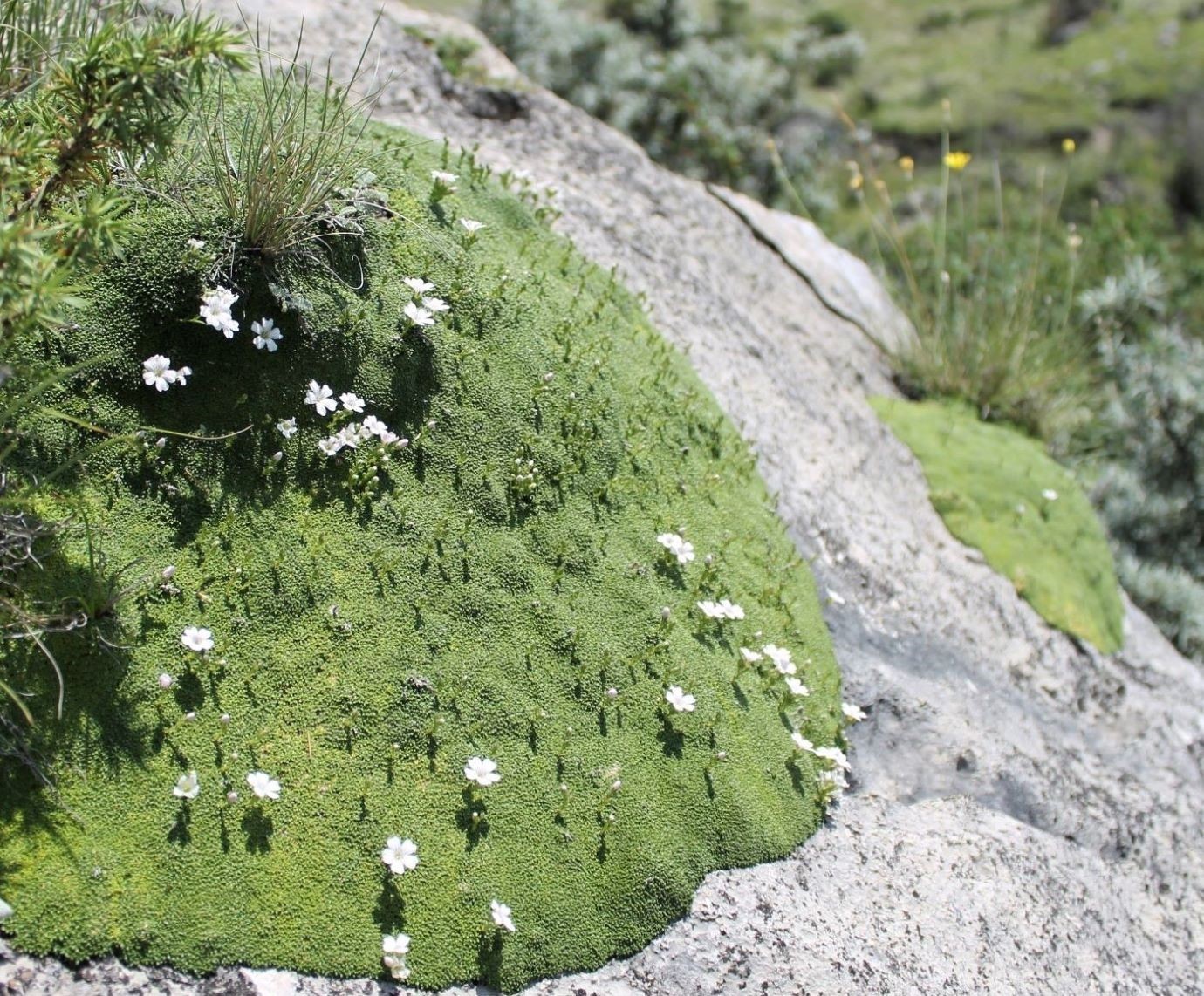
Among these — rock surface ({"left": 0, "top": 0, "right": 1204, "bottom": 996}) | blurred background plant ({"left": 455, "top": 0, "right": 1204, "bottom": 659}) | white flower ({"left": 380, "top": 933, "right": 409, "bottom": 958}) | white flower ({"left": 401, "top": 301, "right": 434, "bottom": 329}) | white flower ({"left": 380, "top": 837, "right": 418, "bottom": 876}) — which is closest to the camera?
white flower ({"left": 380, "top": 933, "right": 409, "bottom": 958})

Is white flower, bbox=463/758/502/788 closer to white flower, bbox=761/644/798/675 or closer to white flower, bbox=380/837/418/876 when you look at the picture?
white flower, bbox=380/837/418/876

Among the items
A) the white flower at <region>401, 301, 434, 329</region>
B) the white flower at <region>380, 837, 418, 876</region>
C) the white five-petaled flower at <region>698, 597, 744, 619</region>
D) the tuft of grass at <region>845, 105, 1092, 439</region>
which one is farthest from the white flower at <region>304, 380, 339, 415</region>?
the tuft of grass at <region>845, 105, 1092, 439</region>

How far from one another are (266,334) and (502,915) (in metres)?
2.57

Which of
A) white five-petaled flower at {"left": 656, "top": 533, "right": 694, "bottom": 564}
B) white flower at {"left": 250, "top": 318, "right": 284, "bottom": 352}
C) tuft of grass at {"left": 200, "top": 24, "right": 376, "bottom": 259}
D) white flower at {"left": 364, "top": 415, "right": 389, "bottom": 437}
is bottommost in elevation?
white five-petaled flower at {"left": 656, "top": 533, "right": 694, "bottom": 564}

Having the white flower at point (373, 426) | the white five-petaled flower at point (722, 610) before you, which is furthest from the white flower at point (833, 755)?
the white flower at point (373, 426)

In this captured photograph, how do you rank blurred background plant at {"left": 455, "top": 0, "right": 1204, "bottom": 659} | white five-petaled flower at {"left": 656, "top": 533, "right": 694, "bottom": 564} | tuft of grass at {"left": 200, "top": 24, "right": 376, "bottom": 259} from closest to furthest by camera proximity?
tuft of grass at {"left": 200, "top": 24, "right": 376, "bottom": 259}, white five-petaled flower at {"left": 656, "top": 533, "right": 694, "bottom": 564}, blurred background plant at {"left": 455, "top": 0, "right": 1204, "bottom": 659}

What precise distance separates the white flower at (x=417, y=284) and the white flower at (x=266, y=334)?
0.69 m

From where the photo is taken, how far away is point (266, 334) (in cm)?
469

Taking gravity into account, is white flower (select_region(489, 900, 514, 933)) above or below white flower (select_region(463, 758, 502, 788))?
below

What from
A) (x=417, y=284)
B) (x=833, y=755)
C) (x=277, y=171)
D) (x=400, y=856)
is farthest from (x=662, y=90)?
(x=400, y=856)

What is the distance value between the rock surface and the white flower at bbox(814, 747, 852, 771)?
0.18 meters

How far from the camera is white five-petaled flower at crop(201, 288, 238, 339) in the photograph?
441 cm

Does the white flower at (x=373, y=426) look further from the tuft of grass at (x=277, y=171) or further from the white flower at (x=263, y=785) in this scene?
the white flower at (x=263, y=785)

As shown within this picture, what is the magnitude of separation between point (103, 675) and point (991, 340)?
8279mm
